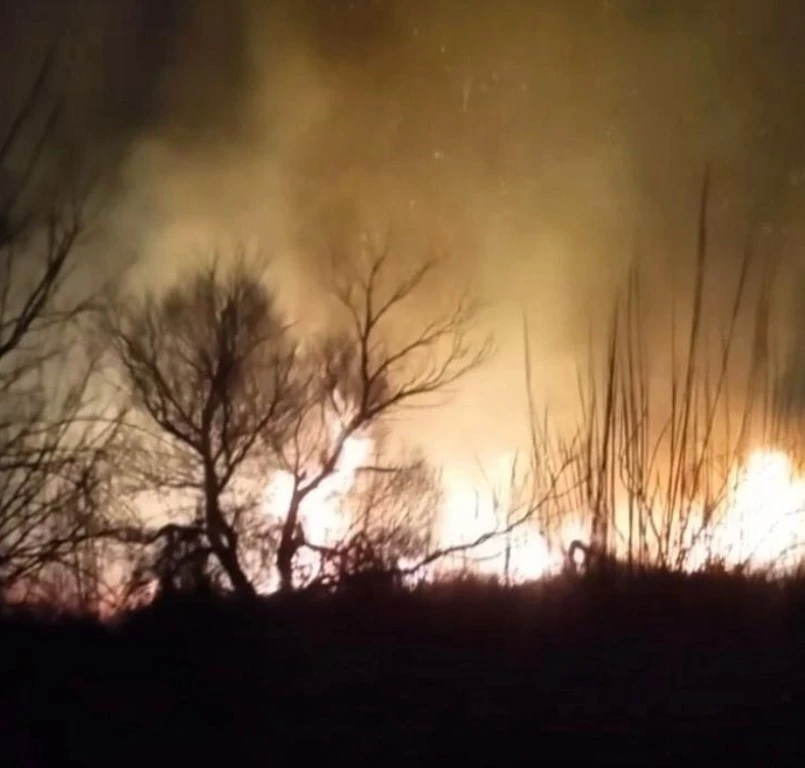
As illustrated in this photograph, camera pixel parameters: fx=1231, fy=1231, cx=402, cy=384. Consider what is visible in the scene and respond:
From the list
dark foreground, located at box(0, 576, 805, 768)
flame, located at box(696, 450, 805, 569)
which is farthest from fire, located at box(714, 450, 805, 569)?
dark foreground, located at box(0, 576, 805, 768)

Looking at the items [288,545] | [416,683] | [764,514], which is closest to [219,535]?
[288,545]

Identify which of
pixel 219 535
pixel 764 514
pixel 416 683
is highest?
pixel 764 514

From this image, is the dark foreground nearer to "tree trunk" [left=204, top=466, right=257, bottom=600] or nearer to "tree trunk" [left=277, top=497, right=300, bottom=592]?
"tree trunk" [left=204, top=466, right=257, bottom=600]

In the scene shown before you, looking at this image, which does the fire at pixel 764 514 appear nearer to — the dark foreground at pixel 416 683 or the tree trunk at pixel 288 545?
the dark foreground at pixel 416 683

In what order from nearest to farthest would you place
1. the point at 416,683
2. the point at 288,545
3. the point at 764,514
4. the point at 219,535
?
the point at 416,683 → the point at 764,514 → the point at 219,535 → the point at 288,545

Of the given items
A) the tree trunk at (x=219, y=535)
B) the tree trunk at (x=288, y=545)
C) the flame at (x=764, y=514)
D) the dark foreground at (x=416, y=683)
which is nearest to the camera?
the dark foreground at (x=416, y=683)

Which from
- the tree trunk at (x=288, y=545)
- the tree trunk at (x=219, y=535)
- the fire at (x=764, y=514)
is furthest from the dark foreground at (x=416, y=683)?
the tree trunk at (x=288, y=545)

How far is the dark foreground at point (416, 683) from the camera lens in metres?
6.01

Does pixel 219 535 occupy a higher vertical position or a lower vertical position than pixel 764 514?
lower

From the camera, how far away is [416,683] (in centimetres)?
718

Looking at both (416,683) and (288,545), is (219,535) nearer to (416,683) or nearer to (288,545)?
(288,545)

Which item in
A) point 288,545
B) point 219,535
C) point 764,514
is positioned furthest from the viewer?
point 288,545

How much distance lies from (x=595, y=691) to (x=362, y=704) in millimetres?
1362

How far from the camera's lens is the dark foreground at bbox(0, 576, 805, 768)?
6008mm
